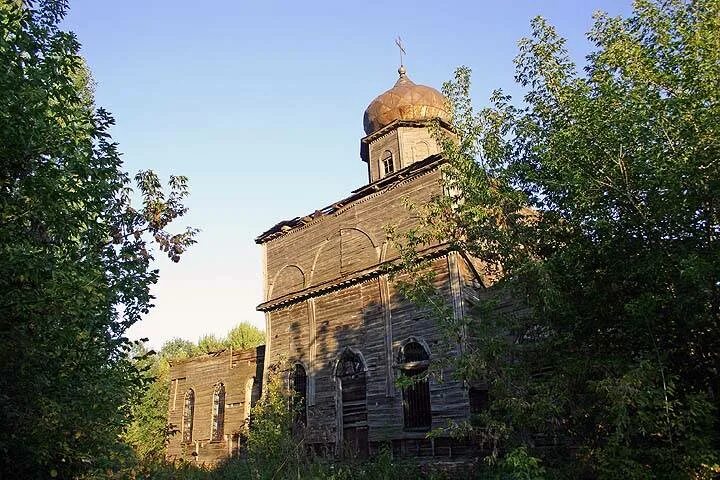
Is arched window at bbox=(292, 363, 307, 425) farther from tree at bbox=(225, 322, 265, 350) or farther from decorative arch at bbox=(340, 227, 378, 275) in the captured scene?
tree at bbox=(225, 322, 265, 350)

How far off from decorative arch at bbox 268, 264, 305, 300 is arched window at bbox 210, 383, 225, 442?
5.99 meters

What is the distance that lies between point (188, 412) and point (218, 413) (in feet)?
8.36

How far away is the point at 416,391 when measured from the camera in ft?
55.7

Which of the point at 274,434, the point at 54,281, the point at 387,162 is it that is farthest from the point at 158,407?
the point at 54,281

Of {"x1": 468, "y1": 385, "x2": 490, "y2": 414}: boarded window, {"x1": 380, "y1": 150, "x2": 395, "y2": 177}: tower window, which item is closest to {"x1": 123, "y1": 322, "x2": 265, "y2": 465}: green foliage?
{"x1": 468, "y1": 385, "x2": 490, "y2": 414}: boarded window

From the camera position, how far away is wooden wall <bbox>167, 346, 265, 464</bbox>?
79.4 feet

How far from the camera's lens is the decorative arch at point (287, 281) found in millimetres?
22000

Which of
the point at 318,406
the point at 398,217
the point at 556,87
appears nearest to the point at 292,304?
the point at 318,406

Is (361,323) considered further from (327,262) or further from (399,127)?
(399,127)

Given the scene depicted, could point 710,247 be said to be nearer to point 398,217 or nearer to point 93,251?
point 93,251

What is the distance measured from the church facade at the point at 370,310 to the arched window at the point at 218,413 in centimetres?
510

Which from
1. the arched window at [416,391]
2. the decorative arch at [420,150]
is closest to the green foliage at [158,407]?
the arched window at [416,391]

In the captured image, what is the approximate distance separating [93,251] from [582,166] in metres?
7.77

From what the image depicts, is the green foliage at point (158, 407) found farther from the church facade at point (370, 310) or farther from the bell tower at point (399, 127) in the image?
the bell tower at point (399, 127)
